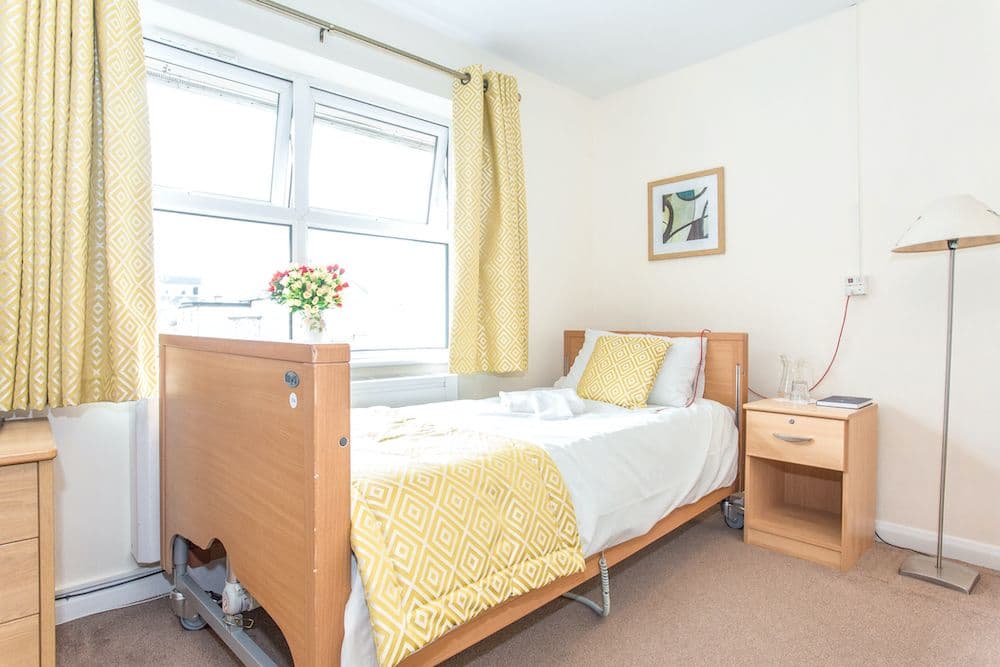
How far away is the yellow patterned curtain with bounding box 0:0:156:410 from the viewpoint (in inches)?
62.7

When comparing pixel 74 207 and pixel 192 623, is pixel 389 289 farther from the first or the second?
pixel 192 623

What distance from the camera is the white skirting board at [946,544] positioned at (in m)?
2.22

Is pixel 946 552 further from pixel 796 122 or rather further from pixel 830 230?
pixel 796 122

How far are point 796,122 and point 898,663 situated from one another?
7.58 feet

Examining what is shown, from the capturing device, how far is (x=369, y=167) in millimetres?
2871

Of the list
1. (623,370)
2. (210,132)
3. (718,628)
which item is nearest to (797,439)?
(623,370)

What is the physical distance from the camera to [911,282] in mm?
2389

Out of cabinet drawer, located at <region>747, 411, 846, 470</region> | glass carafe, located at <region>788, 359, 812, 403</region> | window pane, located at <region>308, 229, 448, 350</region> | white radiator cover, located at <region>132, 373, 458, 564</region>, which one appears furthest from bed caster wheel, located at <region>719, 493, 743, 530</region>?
white radiator cover, located at <region>132, 373, 458, 564</region>

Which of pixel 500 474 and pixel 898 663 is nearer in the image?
pixel 500 474

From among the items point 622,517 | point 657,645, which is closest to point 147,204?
point 622,517

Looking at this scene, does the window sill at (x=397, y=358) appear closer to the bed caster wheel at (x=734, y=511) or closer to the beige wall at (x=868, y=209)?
the beige wall at (x=868, y=209)

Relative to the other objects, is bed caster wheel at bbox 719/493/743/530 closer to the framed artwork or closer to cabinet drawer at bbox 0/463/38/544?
the framed artwork

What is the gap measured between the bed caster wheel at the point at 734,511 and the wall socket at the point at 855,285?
1.07 metres

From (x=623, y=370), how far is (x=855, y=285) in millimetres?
1108
